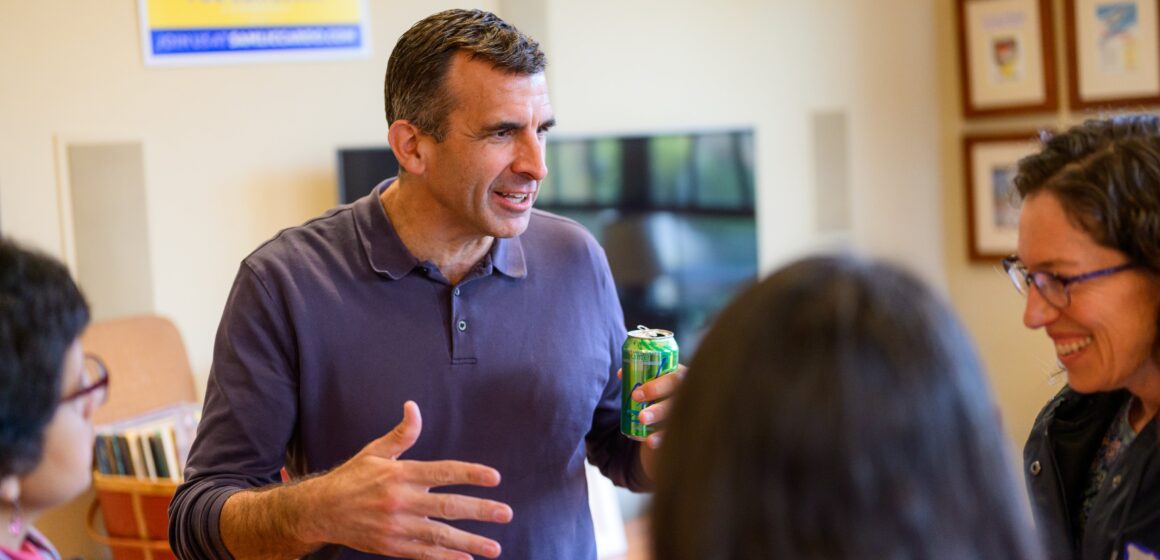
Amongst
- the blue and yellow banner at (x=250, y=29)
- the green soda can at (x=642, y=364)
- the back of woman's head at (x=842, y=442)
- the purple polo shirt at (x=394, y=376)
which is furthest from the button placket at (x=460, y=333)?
the blue and yellow banner at (x=250, y=29)

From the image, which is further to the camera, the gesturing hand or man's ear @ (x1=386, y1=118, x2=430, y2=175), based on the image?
man's ear @ (x1=386, y1=118, x2=430, y2=175)

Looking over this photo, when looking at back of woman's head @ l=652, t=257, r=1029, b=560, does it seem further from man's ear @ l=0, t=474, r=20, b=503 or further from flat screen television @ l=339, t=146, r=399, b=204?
flat screen television @ l=339, t=146, r=399, b=204

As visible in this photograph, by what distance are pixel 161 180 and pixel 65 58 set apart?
415 millimetres

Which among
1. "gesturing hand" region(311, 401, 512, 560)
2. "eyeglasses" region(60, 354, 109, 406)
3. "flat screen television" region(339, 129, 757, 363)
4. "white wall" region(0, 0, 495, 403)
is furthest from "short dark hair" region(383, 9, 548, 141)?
"flat screen television" region(339, 129, 757, 363)

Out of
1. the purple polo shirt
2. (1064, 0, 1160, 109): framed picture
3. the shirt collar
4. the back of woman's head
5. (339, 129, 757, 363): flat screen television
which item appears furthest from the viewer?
(1064, 0, 1160, 109): framed picture

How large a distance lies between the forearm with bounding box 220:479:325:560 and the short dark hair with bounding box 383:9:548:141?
0.60 meters

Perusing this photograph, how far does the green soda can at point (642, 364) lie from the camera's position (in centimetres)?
165

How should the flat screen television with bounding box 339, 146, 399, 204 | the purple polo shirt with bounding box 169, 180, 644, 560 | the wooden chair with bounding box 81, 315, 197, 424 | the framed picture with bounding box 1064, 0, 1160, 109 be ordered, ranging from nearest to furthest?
the purple polo shirt with bounding box 169, 180, 644, 560 → the wooden chair with bounding box 81, 315, 197, 424 → the flat screen television with bounding box 339, 146, 399, 204 → the framed picture with bounding box 1064, 0, 1160, 109

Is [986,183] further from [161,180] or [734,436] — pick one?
[734,436]

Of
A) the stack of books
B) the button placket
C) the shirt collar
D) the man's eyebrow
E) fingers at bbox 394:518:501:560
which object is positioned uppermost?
the man's eyebrow

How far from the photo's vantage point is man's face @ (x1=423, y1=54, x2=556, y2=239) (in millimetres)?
1739

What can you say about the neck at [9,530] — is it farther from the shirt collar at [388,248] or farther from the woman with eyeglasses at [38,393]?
the shirt collar at [388,248]

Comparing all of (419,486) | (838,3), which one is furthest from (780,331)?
(838,3)

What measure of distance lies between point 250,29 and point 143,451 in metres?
1.32
